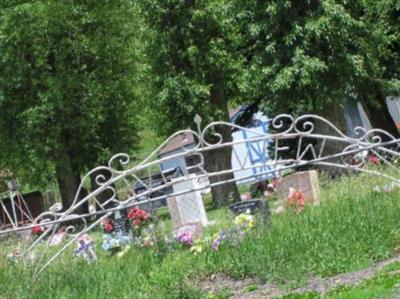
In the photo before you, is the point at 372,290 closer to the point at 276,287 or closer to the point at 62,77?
the point at 276,287

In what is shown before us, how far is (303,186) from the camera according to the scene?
13820 mm

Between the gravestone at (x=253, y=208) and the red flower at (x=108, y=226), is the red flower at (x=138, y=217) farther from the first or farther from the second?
the gravestone at (x=253, y=208)

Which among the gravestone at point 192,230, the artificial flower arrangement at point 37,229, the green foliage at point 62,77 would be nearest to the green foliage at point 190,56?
the green foliage at point 62,77

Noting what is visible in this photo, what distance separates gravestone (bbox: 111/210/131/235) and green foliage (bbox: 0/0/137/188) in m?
11.3

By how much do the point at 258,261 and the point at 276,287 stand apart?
64 centimetres

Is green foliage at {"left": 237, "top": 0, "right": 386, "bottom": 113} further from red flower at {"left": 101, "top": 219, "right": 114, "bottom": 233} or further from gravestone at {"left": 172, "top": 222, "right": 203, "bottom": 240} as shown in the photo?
gravestone at {"left": 172, "top": 222, "right": 203, "bottom": 240}

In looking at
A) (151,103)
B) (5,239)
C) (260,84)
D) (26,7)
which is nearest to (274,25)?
(260,84)

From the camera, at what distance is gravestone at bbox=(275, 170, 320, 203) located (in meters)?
13.4

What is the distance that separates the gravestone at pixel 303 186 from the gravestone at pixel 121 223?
2567 mm

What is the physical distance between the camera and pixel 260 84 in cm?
2025

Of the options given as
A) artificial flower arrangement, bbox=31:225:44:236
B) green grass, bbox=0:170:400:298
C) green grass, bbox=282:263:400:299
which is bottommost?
green grass, bbox=282:263:400:299

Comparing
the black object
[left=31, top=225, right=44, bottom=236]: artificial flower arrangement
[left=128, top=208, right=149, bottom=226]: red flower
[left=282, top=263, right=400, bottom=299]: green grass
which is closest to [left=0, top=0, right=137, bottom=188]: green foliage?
the black object

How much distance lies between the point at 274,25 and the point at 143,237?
970 cm

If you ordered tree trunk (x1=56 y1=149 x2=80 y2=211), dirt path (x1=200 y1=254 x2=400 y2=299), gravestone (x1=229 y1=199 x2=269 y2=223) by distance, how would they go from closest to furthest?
1. dirt path (x1=200 y1=254 x2=400 y2=299)
2. gravestone (x1=229 y1=199 x2=269 y2=223)
3. tree trunk (x1=56 y1=149 x2=80 y2=211)
